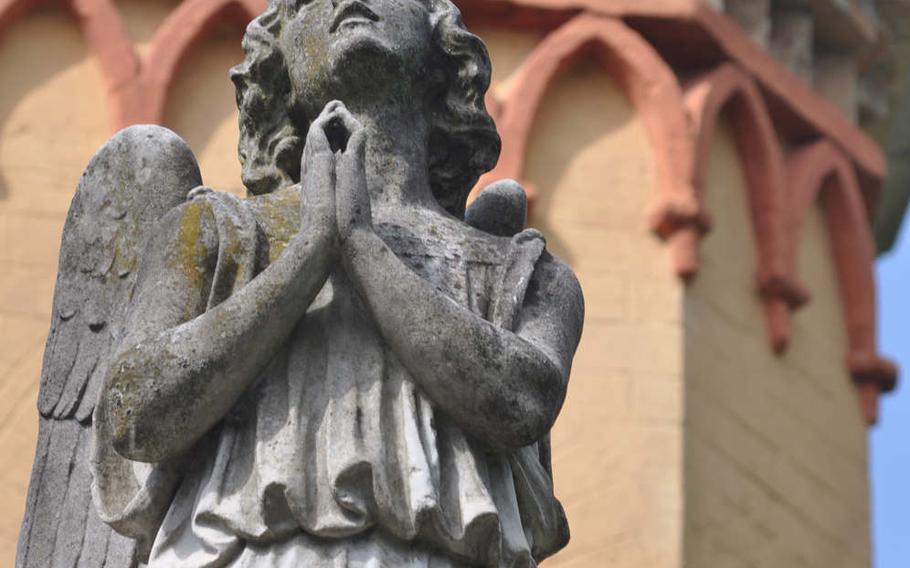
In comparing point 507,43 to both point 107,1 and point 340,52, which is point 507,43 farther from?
point 340,52

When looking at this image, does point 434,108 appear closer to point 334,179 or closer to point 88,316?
point 334,179

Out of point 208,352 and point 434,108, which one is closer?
point 208,352

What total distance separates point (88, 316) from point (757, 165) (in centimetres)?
700

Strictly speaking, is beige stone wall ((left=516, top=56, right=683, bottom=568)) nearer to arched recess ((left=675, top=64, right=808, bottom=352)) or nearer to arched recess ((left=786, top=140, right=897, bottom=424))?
arched recess ((left=675, top=64, right=808, bottom=352))

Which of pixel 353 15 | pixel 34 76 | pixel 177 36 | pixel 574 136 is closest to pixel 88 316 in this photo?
pixel 353 15

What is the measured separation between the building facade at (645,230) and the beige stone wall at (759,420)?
0.04ft

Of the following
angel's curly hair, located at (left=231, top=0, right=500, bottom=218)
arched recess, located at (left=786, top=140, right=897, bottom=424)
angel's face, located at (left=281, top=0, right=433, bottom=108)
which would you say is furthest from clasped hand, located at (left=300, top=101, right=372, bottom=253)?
arched recess, located at (left=786, top=140, right=897, bottom=424)

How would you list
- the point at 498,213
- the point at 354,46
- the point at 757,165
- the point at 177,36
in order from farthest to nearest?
the point at 757,165 → the point at 177,36 → the point at 498,213 → the point at 354,46

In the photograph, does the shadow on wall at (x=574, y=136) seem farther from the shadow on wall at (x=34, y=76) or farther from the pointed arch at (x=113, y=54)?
the shadow on wall at (x=34, y=76)

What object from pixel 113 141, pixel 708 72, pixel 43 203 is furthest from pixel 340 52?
pixel 708 72

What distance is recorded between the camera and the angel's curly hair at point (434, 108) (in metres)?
4.80

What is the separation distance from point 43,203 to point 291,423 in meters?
6.54

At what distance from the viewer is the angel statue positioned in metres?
4.23

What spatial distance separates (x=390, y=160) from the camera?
15.5ft
